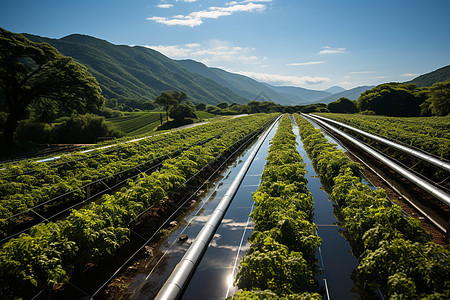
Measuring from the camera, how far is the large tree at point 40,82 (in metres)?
27.3

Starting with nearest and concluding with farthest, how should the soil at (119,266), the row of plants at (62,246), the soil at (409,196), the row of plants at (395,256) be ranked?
the row of plants at (395,256)
the row of plants at (62,246)
the soil at (119,266)
the soil at (409,196)

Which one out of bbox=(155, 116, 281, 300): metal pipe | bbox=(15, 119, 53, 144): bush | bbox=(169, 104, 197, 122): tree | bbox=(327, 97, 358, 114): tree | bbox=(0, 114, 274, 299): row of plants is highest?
bbox=(327, 97, 358, 114): tree

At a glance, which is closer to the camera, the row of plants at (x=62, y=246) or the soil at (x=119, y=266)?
the row of plants at (x=62, y=246)

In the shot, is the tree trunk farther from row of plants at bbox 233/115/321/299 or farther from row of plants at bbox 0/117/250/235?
row of plants at bbox 233/115/321/299

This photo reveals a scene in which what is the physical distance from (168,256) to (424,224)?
9.33 m

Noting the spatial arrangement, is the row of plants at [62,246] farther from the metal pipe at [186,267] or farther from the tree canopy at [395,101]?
the tree canopy at [395,101]

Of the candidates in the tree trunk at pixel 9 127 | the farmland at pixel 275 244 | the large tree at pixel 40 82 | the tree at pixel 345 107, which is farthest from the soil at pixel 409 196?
the tree at pixel 345 107

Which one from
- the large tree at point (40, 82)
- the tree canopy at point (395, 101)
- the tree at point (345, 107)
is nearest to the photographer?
the large tree at point (40, 82)

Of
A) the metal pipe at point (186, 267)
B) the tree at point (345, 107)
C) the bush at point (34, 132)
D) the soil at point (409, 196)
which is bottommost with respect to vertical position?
the soil at point (409, 196)

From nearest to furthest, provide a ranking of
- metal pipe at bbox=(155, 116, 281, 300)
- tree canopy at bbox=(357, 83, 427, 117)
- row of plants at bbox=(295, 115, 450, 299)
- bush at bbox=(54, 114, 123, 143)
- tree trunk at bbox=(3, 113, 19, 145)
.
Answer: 1. row of plants at bbox=(295, 115, 450, 299)
2. metal pipe at bbox=(155, 116, 281, 300)
3. tree trunk at bbox=(3, 113, 19, 145)
4. bush at bbox=(54, 114, 123, 143)
5. tree canopy at bbox=(357, 83, 427, 117)

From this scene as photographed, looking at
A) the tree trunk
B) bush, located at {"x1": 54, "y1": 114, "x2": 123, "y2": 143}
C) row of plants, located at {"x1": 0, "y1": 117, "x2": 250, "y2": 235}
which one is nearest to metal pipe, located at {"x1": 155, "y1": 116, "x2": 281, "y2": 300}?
row of plants, located at {"x1": 0, "y1": 117, "x2": 250, "y2": 235}

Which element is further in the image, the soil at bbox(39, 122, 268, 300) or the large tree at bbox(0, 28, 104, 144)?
the large tree at bbox(0, 28, 104, 144)

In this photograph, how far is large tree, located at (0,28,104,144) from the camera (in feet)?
89.7

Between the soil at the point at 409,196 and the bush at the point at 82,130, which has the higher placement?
the bush at the point at 82,130
